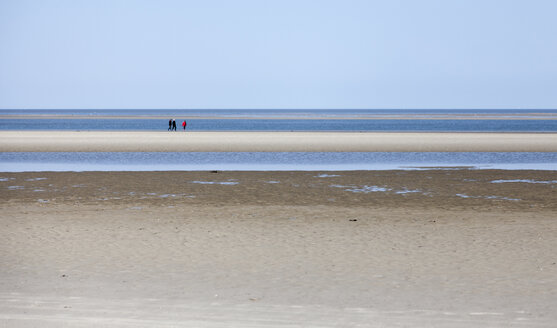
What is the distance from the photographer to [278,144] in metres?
45.3

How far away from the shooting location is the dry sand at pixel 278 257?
24.4ft

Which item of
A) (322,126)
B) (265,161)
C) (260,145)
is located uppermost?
(265,161)

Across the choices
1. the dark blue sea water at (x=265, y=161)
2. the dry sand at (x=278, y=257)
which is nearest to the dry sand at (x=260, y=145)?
the dark blue sea water at (x=265, y=161)

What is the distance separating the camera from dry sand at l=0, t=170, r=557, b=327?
24.4 ft

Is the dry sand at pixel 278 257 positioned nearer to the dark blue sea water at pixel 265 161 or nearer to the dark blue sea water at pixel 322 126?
the dark blue sea water at pixel 265 161

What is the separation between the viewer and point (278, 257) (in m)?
10.5

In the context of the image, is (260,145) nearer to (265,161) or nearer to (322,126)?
(265,161)

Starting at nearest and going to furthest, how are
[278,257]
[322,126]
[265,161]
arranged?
[278,257], [265,161], [322,126]

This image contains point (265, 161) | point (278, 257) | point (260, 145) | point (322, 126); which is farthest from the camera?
point (322, 126)

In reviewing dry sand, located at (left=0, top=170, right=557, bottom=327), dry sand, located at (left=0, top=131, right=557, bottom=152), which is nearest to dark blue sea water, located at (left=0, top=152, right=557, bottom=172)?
dry sand, located at (left=0, top=131, right=557, bottom=152)

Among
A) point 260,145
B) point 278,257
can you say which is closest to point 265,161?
point 260,145

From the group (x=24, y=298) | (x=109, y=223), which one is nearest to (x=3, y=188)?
(x=109, y=223)

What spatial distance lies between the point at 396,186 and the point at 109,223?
1001 centimetres

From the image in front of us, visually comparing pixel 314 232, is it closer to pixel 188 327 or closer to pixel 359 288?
pixel 359 288
